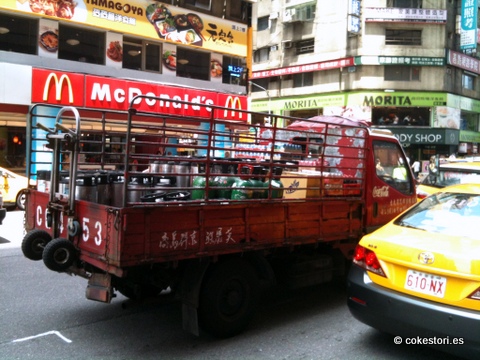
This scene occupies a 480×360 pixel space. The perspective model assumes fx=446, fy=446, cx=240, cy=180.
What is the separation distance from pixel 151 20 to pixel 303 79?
16.9 metres

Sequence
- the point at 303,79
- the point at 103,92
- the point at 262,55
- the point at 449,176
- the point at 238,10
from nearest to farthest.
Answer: the point at 449,176 → the point at 103,92 → the point at 238,10 → the point at 303,79 → the point at 262,55

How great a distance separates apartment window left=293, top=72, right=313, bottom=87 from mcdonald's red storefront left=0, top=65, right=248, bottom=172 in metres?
15.5

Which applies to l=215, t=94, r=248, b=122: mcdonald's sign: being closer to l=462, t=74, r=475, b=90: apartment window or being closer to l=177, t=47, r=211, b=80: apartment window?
l=177, t=47, r=211, b=80: apartment window

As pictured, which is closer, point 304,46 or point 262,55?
point 304,46

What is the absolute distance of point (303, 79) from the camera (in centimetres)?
3244

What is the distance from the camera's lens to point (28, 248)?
4184 millimetres

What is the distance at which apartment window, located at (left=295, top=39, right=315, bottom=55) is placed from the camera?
31.9 metres

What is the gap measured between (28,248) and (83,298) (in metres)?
1.49

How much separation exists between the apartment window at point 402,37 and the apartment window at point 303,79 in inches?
222

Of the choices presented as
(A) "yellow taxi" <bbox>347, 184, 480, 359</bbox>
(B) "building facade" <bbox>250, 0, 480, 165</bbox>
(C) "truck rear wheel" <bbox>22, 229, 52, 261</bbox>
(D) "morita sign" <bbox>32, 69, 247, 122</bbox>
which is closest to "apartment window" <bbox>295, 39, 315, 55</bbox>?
(B) "building facade" <bbox>250, 0, 480, 165</bbox>

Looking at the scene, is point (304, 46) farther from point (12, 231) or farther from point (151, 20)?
point (12, 231)

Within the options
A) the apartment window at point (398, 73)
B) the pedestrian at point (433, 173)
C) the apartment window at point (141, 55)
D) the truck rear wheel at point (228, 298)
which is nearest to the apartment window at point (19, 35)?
the apartment window at point (141, 55)

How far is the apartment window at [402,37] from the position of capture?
95.2 ft

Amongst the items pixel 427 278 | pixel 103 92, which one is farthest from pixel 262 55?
pixel 427 278
